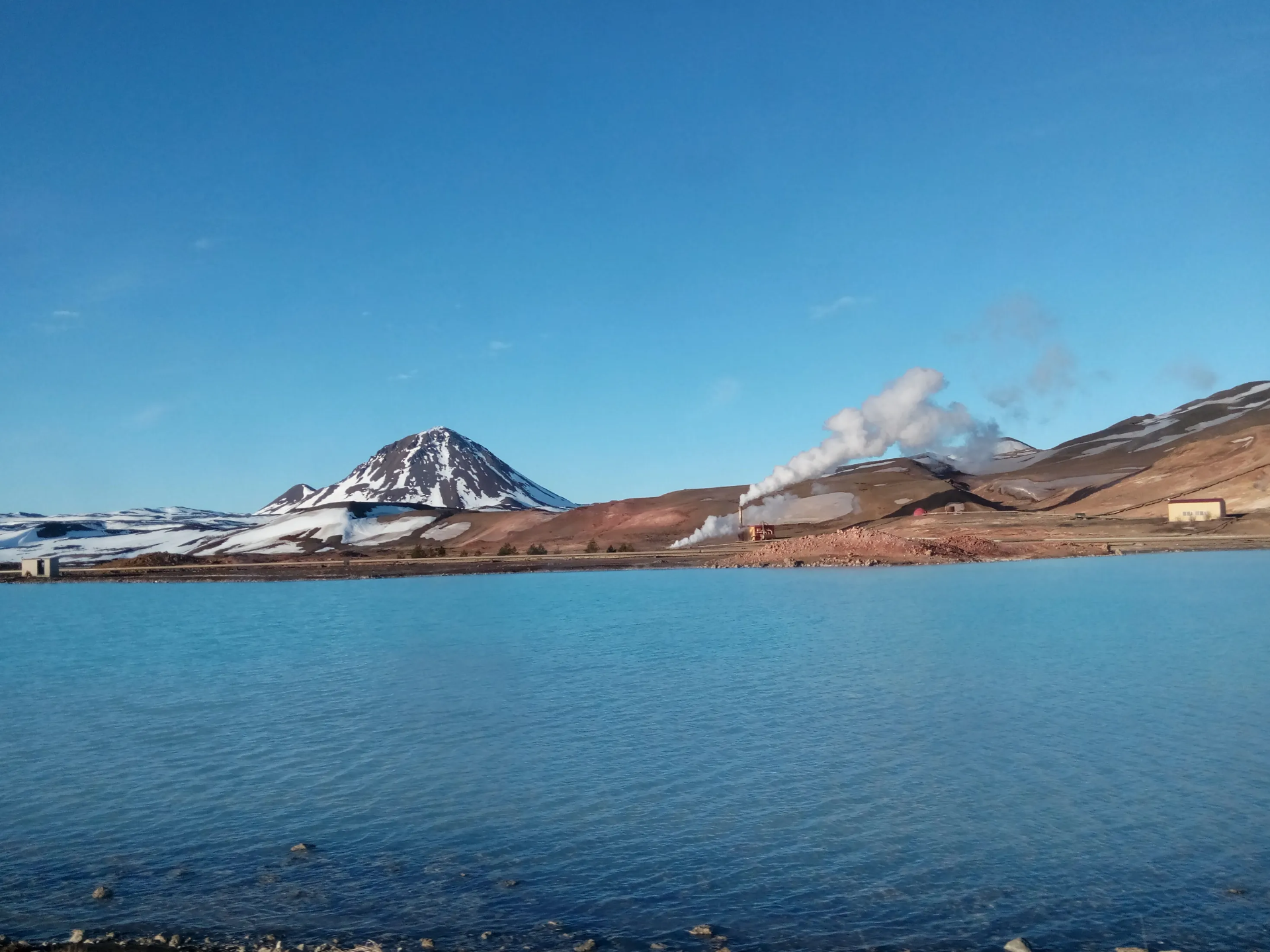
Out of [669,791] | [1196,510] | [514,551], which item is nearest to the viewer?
[669,791]

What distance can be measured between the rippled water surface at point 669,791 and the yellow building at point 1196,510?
66987 millimetres

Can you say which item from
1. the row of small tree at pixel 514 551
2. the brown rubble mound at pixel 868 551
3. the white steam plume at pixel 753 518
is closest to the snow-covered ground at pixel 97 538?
the row of small tree at pixel 514 551

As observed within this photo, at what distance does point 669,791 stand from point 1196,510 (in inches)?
3481

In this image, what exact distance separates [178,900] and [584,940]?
398cm

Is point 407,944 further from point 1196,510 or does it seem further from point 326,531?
point 326,531

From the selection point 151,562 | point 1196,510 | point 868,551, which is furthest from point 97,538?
point 1196,510

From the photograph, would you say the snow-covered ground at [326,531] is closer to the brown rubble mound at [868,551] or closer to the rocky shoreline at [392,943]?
the brown rubble mound at [868,551]

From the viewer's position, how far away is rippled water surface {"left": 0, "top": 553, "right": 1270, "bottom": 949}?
856 centimetres

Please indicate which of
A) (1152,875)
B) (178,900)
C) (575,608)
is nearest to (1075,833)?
(1152,875)

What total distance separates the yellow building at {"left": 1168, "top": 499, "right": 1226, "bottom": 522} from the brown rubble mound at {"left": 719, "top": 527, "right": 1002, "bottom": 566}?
75.8ft

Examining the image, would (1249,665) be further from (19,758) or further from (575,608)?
(575,608)

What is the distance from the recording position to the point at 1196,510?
85875 millimetres

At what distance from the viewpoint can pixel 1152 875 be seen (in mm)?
8992

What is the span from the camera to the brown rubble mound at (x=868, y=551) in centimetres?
7050
